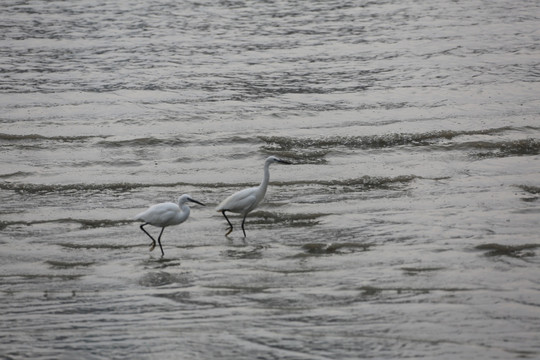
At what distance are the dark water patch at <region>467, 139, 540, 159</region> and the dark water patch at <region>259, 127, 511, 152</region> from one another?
56cm

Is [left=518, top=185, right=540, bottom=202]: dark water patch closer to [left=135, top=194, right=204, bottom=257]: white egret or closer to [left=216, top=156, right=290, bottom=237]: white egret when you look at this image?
[left=216, top=156, right=290, bottom=237]: white egret

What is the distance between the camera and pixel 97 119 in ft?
52.8

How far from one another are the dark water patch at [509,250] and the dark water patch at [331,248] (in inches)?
49.0

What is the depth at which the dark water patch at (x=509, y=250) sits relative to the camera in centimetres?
946

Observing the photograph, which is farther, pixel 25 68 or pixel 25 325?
pixel 25 68

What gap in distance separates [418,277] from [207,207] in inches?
155

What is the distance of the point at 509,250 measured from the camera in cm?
959

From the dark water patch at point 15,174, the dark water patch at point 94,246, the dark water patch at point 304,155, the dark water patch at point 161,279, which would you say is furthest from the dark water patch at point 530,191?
the dark water patch at point 15,174

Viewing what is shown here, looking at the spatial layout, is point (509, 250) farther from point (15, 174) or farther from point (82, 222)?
point (15, 174)

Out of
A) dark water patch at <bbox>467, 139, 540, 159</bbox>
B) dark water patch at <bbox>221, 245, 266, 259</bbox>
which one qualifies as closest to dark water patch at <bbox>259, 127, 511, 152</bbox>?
dark water patch at <bbox>467, 139, 540, 159</bbox>

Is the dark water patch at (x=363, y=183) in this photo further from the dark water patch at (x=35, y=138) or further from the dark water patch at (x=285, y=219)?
the dark water patch at (x=35, y=138)

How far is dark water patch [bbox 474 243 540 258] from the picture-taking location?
9.46 metres

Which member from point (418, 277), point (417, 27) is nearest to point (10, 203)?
point (418, 277)

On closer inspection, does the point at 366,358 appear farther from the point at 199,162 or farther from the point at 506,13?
the point at 506,13
